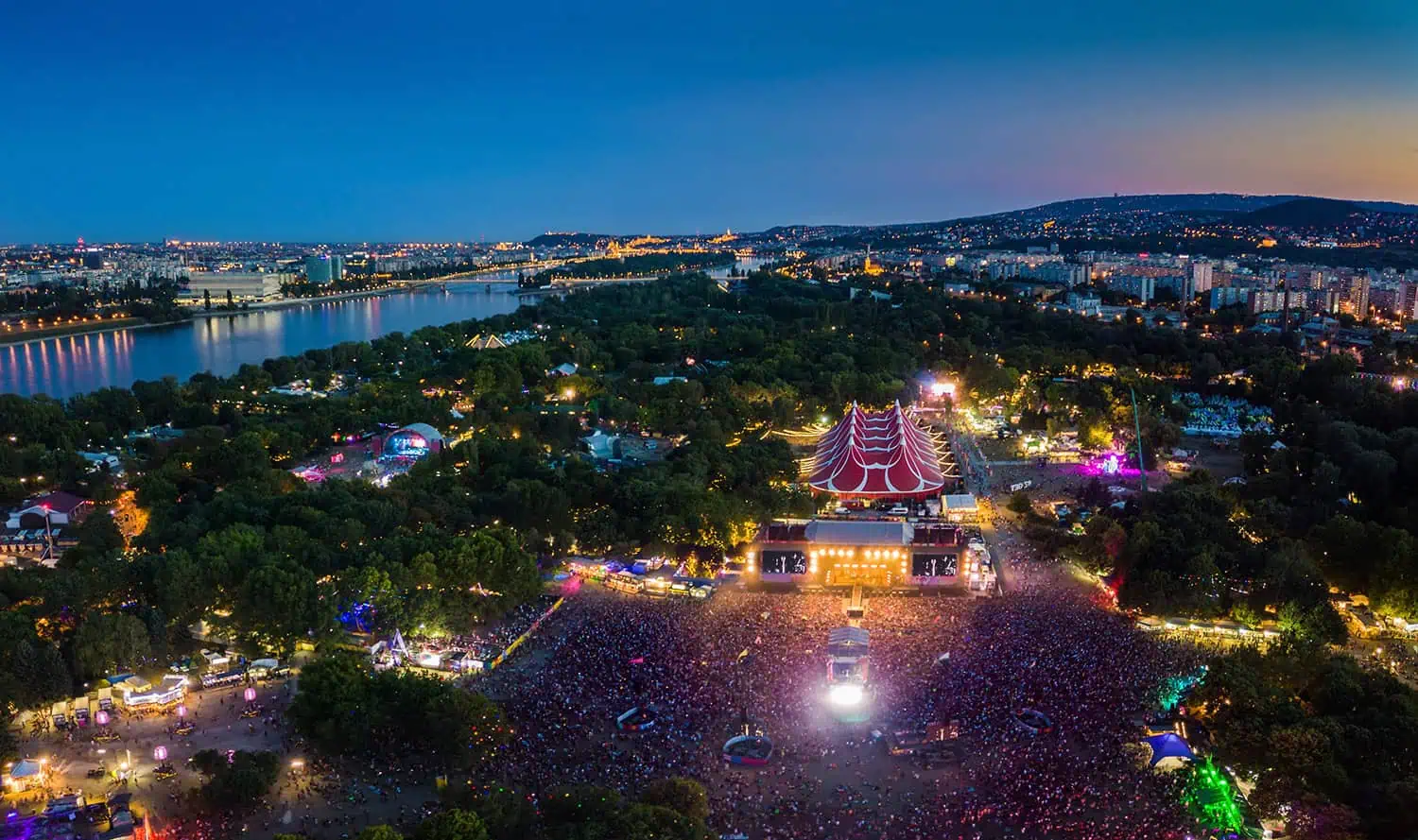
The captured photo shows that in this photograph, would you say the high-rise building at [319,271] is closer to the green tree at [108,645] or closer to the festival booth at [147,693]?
the green tree at [108,645]

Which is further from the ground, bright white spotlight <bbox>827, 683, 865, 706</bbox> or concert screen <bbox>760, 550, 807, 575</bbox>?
concert screen <bbox>760, 550, 807, 575</bbox>

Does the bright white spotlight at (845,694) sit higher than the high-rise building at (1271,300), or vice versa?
the high-rise building at (1271,300)

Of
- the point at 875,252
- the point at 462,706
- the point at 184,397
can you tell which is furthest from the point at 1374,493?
the point at 875,252

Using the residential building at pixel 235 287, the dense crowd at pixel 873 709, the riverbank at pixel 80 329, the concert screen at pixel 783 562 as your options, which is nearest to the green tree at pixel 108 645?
the dense crowd at pixel 873 709

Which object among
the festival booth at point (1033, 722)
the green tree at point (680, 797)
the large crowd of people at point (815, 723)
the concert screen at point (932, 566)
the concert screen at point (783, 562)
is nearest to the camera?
the green tree at point (680, 797)

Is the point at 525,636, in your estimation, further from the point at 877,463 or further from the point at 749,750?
the point at 877,463

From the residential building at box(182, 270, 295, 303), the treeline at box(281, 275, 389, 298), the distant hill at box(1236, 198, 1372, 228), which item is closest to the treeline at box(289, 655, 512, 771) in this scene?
the residential building at box(182, 270, 295, 303)

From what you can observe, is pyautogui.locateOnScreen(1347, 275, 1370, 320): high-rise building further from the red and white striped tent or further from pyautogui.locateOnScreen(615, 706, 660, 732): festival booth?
pyautogui.locateOnScreen(615, 706, 660, 732): festival booth

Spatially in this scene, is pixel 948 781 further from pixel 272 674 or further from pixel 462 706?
pixel 272 674
